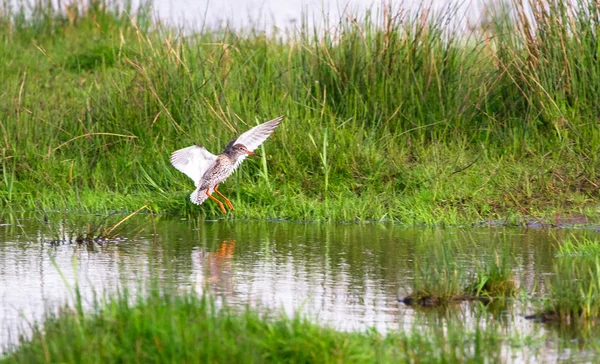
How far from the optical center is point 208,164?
28.1ft

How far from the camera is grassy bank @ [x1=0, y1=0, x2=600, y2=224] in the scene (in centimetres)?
906

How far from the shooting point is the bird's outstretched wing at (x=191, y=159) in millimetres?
8594

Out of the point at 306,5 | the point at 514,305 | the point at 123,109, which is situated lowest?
the point at 514,305

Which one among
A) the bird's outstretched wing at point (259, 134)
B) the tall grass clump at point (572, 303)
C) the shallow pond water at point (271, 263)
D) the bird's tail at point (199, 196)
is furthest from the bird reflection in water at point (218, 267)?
the tall grass clump at point (572, 303)

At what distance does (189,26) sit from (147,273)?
646cm

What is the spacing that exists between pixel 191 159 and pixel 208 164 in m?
0.18

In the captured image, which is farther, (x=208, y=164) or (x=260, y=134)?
(x=260, y=134)

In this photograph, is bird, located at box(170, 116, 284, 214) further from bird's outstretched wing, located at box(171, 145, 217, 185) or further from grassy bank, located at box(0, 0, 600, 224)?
grassy bank, located at box(0, 0, 600, 224)

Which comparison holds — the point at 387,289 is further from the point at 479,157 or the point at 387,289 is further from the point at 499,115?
the point at 499,115

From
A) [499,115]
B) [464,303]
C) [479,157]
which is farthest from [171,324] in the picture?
[499,115]

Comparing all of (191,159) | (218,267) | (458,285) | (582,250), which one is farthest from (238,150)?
(458,285)

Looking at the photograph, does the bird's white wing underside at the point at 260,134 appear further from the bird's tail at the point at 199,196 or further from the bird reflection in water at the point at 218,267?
the bird reflection in water at the point at 218,267

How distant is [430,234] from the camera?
7.99m

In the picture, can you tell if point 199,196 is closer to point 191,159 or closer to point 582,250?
point 191,159
